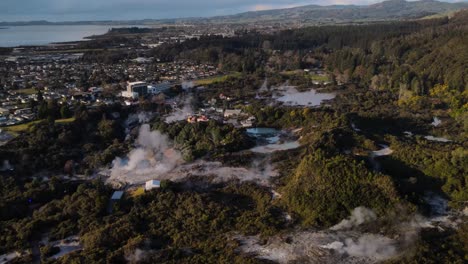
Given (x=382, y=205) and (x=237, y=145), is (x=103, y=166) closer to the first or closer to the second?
(x=237, y=145)

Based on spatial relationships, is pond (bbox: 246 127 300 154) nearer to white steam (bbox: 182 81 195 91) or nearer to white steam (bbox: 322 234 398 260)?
white steam (bbox: 322 234 398 260)

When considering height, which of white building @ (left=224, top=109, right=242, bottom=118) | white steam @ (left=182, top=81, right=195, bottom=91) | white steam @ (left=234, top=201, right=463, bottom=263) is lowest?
white steam @ (left=234, top=201, right=463, bottom=263)

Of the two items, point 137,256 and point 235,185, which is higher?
point 235,185

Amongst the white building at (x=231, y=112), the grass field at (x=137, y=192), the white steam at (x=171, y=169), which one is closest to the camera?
the grass field at (x=137, y=192)

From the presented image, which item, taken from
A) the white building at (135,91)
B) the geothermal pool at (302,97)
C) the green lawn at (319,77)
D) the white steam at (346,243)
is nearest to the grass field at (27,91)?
the white building at (135,91)

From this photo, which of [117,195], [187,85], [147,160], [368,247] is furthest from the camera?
[187,85]

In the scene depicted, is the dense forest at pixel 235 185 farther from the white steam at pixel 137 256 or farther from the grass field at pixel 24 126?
the grass field at pixel 24 126

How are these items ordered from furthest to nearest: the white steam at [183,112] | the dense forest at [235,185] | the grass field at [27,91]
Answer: the grass field at [27,91]
the white steam at [183,112]
the dense forest at [235,185]

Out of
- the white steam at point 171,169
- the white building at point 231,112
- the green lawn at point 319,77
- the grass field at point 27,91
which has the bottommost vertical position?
the white steam at point 171,169

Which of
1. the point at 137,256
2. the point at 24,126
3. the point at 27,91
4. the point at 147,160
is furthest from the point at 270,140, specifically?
the point at 27,91


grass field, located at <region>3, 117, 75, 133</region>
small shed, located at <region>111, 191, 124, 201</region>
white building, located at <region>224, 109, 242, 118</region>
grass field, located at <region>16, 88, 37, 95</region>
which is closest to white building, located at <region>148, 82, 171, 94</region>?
white building, located at <region>224, 109, 242, 118</region>

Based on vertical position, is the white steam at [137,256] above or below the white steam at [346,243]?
above

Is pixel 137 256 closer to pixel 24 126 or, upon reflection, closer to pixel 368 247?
pixel 368 247
